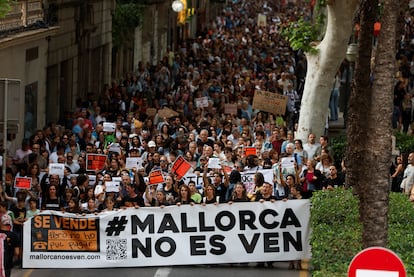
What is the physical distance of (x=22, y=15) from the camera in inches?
1219

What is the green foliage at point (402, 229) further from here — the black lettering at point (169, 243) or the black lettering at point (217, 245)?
the black lettering at point (169, 243)

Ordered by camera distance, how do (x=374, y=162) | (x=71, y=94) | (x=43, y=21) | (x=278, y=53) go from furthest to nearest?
(x=278, y=53) → (x=71, y=94) → (x=43, y=21) → (x=374, y=162)

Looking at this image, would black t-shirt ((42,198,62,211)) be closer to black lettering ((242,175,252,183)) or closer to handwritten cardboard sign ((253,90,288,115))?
black lettering ((242,175,252,183))

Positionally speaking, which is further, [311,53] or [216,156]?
[311,53]

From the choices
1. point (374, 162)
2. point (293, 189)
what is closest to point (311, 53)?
point (293, 189)

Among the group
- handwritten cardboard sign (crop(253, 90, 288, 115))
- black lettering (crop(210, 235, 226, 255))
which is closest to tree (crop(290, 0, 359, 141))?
handwritten cardboard sign (crop(253, 90, 288, 115))

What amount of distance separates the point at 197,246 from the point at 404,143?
951 cm

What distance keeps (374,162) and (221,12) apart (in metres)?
79.4

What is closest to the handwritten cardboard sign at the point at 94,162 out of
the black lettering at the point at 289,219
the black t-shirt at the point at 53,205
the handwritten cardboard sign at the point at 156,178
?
the black t-shirt at the point at 53,205

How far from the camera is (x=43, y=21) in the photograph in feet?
109

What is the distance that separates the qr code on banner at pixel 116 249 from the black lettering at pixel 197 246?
0.95 m

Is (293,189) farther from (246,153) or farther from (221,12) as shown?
(221,12)

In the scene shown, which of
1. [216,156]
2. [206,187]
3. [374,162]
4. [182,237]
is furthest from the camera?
[216,156]

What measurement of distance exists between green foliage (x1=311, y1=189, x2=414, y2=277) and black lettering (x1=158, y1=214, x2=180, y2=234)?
80.8 inches
